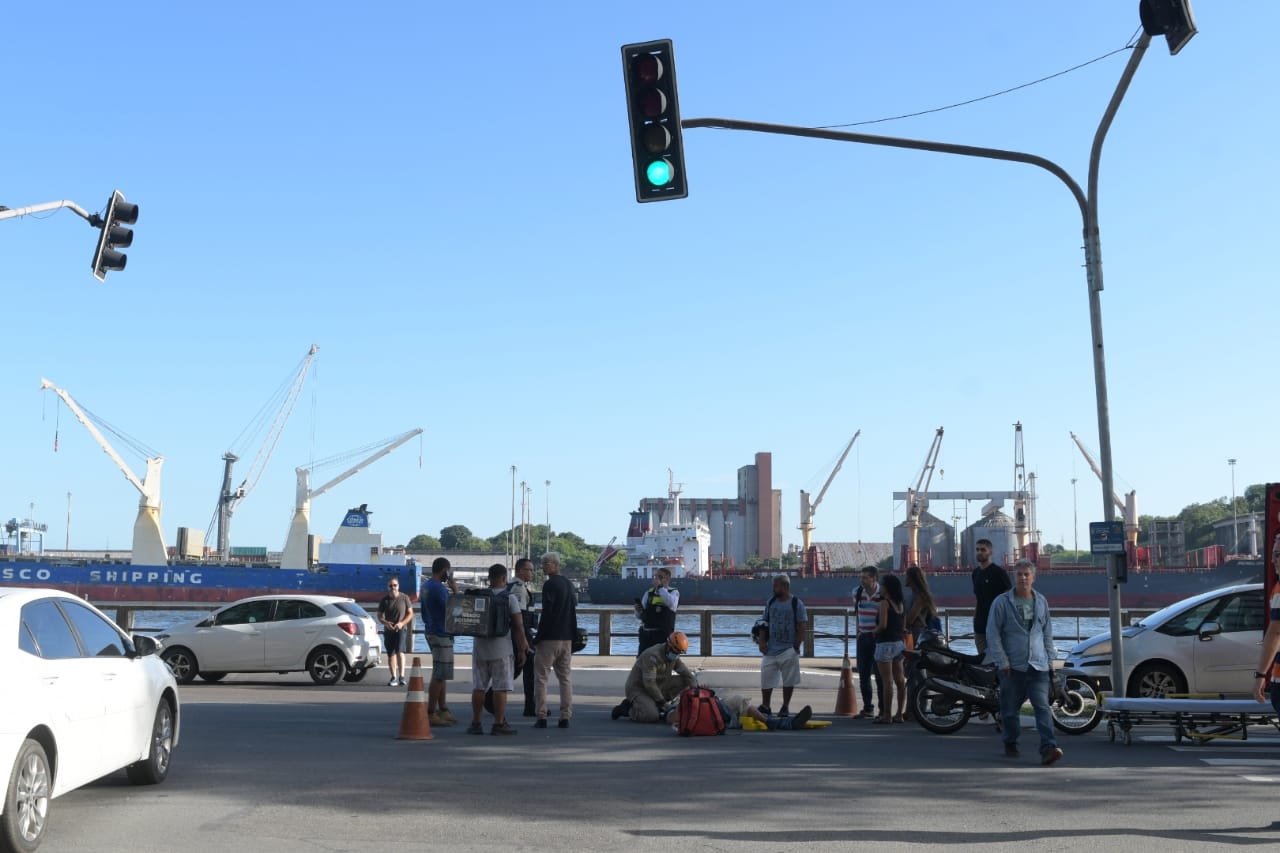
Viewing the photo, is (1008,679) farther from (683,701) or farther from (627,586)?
(627,586)

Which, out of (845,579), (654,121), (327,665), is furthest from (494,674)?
(845,579)

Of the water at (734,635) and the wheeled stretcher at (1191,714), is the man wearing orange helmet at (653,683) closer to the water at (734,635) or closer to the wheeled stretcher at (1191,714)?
the wheeled stretcher at (1191,714)

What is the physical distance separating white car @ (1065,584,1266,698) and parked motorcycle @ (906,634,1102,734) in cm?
81

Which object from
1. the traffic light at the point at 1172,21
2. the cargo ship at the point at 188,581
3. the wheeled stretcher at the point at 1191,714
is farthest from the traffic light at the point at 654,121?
the cargo ship at the point at 188,581

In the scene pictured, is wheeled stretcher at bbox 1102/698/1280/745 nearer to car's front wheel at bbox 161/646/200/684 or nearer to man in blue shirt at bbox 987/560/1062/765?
man in blue shirt at bbox 987/560/1062/765

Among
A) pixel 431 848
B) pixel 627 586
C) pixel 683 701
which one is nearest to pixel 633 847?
pixel 431 848

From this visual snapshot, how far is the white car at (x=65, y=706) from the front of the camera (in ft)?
20.3

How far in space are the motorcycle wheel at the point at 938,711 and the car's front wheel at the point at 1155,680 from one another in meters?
2.49

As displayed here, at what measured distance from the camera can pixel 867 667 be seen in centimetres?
1413

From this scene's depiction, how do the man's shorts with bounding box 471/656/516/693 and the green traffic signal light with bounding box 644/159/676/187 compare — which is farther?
the man's shorts with bounding box 471/656/516/693

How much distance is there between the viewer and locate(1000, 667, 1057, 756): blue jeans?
398 inches

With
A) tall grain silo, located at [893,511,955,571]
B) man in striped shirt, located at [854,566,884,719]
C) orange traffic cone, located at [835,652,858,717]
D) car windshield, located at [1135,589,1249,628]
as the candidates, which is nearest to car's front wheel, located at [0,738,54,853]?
man in striped shirt, located at [854,566,884,719]

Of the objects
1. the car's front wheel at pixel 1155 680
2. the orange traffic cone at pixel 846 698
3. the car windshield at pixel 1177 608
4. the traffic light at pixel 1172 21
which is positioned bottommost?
the orange traffic cone at pixel 846 698

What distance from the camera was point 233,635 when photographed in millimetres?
18562
